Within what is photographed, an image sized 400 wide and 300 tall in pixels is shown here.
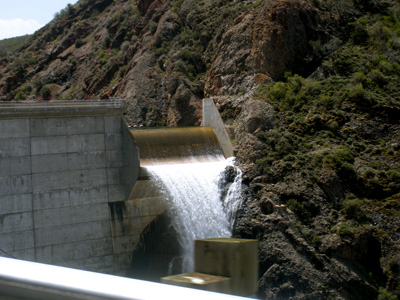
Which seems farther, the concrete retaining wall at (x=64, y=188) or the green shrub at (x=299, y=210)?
the green shrub at (x=299, y=210)

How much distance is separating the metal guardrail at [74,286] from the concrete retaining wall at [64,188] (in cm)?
1686

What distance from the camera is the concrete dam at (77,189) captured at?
18531mm

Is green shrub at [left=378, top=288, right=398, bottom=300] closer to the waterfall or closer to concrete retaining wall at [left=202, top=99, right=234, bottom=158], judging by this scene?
the waterfall

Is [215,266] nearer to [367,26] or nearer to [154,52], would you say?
[367,26]

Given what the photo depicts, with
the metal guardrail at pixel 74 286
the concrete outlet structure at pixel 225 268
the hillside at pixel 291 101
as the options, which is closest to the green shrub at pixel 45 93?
the hillside at pixel 291 101

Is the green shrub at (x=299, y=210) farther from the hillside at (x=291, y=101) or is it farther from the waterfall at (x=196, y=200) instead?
the waterfall at (x=196, y=200)

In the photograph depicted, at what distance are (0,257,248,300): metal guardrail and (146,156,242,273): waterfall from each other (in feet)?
57.6

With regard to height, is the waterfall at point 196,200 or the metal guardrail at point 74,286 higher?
the metal guardrail at point 74,286

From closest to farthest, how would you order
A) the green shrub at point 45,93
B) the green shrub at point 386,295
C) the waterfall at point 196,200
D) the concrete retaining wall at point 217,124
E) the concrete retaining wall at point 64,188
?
the green shrub at point 386,295 → the concrete retaining wall at point 64,188 → the waterfall at point 196,200 → the concrete retaining wall at point 217,124 → the green shrub at point 45,93

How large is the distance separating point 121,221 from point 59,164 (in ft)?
11.5

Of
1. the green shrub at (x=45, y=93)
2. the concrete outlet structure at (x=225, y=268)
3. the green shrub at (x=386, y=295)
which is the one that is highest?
the green shrub at (x=45, y=93)

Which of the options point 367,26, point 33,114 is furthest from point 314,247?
point 367,26

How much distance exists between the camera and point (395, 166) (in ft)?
68.8

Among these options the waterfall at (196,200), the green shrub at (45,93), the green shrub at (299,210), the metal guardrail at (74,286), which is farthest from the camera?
the green shrub at (45,93)
